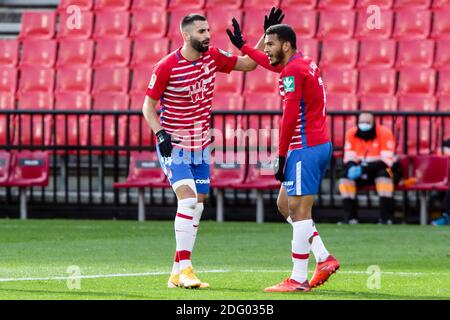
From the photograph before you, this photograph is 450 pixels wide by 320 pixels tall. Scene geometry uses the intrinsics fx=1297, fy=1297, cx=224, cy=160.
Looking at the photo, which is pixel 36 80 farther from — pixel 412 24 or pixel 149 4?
pixel 412 24

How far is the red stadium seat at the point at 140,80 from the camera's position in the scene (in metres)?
21.2

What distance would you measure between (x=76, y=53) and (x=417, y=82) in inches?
227

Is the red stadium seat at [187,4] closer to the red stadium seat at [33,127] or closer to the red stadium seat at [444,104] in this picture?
the red stadium seat at [33,127]

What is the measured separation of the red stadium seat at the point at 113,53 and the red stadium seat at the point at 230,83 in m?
1.70

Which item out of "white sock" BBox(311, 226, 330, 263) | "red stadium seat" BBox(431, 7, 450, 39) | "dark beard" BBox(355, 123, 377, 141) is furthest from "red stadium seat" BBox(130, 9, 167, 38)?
"white sock" BBox(311, 226, 330, 263)

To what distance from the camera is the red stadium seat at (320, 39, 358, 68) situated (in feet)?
68.2

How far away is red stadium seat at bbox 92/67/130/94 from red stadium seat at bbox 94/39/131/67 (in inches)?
8.5

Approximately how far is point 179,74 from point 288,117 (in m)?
1.11

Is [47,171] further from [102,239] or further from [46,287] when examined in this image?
[46,287]

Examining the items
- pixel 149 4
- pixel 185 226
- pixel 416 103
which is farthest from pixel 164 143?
pixel 149 4

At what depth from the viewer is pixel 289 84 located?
9.87m

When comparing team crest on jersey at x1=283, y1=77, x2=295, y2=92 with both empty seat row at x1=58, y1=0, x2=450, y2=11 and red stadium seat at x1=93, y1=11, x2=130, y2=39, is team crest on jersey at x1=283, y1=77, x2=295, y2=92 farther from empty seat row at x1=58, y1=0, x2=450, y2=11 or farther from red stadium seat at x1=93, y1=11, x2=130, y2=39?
red stadium seat at x1=93, y1=11, x2=130, y2=39

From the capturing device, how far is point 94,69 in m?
21.7
